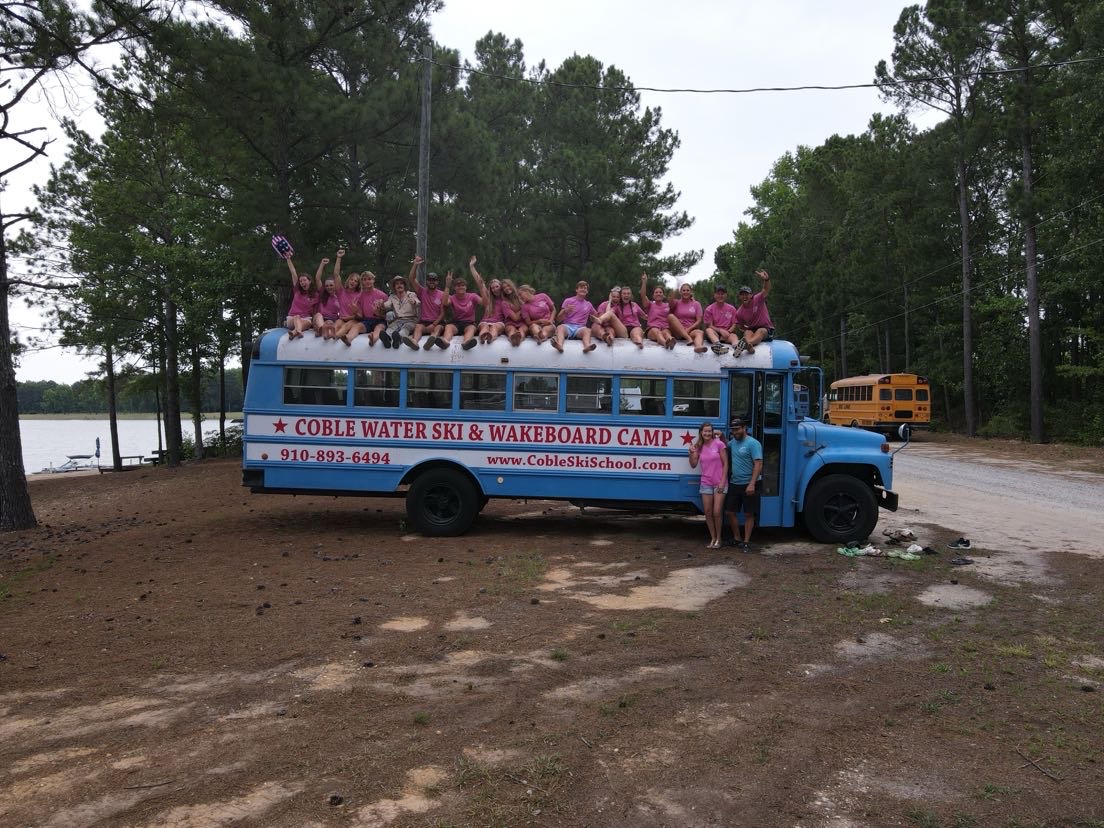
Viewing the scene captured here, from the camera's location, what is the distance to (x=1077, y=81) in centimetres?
2505

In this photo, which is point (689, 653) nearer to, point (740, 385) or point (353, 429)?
point (740, 385)

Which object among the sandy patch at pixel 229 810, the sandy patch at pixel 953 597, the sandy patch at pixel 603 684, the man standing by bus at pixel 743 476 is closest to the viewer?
the sandy patch at pixel 229 810

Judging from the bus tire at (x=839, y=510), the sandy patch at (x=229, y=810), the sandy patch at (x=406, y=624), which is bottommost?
the sandy patch at (x=406, y=624)

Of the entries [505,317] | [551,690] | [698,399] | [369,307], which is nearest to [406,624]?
[551,690]

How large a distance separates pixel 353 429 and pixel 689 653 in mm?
6207

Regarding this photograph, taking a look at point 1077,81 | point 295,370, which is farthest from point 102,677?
point 1077,81

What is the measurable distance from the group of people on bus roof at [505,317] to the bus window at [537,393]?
0.47m

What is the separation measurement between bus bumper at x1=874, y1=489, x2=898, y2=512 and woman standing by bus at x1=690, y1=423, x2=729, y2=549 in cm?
219

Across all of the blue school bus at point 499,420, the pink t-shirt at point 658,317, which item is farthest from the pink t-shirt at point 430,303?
the pink t-shirt at point 658,317

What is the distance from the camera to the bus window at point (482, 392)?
1056cm

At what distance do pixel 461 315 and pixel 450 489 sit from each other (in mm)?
2486

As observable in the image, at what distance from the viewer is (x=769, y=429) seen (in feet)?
33.1

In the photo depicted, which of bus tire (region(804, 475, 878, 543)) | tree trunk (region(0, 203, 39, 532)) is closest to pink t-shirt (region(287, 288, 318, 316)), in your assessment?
tree trunk (region(0, 203, 39, 532))

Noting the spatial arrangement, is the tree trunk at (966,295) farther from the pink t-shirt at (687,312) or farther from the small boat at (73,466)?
the small boat at (73,466)
